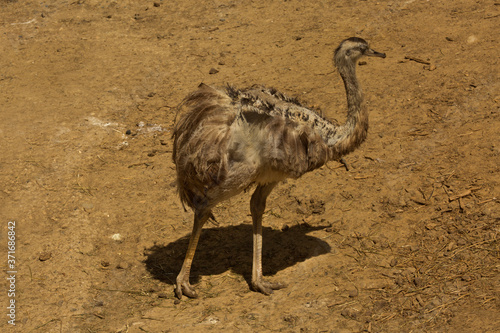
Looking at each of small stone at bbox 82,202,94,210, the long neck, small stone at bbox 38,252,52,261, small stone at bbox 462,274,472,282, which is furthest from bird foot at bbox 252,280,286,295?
small stone at bbox 82,202,94,210

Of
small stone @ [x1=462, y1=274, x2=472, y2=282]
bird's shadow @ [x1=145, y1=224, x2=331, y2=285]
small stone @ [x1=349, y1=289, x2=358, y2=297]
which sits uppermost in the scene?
small stone @ [x1=462, y1=274, x2=472, y2=282]

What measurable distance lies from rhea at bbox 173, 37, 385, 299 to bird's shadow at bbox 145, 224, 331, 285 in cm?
48

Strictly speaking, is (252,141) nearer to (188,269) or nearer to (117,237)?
(188,269)

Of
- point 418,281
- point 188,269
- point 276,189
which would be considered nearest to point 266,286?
point 188,269

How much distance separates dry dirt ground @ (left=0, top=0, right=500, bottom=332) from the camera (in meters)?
5.74

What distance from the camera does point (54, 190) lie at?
7.59 meters

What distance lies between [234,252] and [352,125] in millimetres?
2097

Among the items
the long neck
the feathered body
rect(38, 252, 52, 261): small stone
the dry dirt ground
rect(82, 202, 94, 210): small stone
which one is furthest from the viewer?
rect(82, 202, 94, 210): small stone

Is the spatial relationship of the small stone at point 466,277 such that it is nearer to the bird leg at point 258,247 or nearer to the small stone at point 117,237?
the bird leg at point 258,247

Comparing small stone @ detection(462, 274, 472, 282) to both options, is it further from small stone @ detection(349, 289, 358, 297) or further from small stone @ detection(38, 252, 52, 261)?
small stone @ detection(38, 252, 52, 261)

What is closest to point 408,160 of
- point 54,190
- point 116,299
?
point 116,299

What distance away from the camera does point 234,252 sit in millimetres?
6922

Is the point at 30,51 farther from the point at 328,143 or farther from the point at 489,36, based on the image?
the point at 489,36

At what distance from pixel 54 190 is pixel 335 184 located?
361 cm
